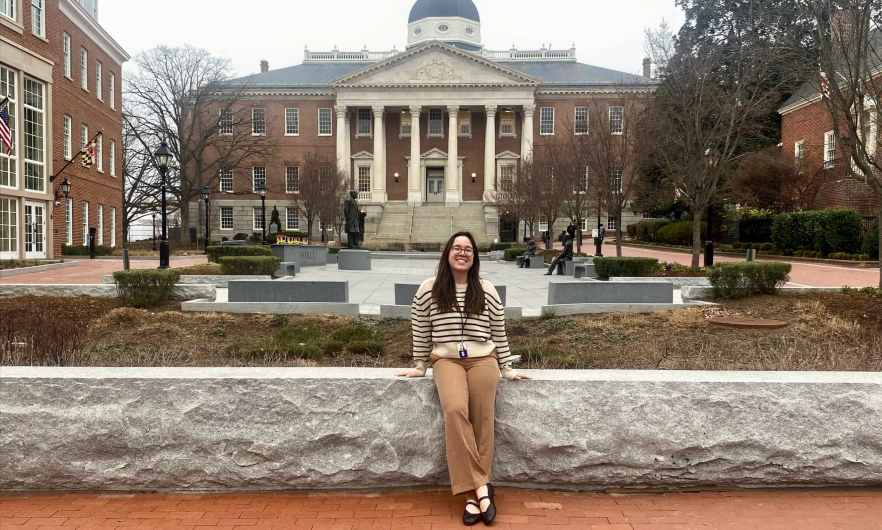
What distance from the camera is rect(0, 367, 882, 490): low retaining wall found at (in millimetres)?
3902

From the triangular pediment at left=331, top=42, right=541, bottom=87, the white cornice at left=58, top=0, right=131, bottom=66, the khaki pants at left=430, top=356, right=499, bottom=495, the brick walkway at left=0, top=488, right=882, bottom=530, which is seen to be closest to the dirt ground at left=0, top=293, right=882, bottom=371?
the brick walkway at left=0, top=488, right=882, bottom=530

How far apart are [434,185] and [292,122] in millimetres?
14840

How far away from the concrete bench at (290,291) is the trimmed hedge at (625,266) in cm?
716

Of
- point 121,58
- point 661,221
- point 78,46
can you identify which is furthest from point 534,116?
point 78,46

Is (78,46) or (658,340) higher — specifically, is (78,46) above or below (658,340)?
above

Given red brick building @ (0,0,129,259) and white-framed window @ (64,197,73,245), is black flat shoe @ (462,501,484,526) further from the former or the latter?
white-framed window @ (64,197,73,245)

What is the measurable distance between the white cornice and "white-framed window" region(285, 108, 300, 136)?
2341 centimetres

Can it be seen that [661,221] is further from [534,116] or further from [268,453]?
[268,453]

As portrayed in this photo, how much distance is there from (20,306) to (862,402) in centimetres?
1074

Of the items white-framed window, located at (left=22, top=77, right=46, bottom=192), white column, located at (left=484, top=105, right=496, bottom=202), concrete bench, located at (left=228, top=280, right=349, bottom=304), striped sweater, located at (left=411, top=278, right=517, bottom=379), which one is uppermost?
white column, located at (left=484, top=105, right=496, bottom=202)

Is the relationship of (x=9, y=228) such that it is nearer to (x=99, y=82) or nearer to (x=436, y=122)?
(x=99, y=82)

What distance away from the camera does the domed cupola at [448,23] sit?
6994 cm

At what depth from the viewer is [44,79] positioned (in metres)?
25.7

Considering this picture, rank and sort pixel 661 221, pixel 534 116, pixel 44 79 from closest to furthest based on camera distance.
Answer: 1. pixel 44 79
2. pixel 661 221
3. pixel 534 116
